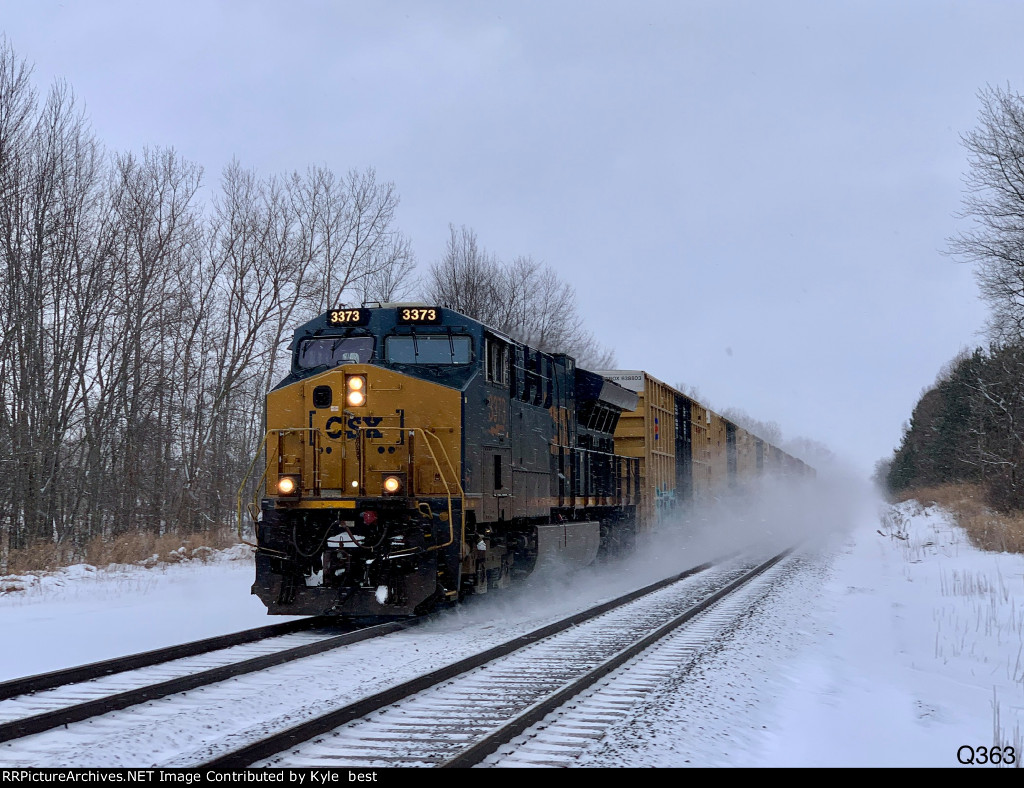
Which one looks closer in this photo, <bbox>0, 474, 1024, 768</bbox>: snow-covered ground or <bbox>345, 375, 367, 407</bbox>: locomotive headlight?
<bbox>0, 474, 1024, 768</bbox>: snow-covered ground

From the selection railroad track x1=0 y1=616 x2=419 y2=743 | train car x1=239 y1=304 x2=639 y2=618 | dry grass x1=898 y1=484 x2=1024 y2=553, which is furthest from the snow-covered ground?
dry grass x1=898 y1=484 x2=1024 y2=553

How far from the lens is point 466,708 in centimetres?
630

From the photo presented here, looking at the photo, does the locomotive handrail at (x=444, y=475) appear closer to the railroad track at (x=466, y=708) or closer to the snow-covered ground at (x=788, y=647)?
the snow-covered ground at (x=788, y=647)

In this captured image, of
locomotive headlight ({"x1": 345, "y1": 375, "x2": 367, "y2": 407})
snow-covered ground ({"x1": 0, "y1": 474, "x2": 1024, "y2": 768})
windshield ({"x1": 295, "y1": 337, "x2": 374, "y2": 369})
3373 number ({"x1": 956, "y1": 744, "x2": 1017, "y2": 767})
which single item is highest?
windshield ({"x1": 295, "y1": 337, "x2": 374, "y2": 369})

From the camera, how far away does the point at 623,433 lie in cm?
1992

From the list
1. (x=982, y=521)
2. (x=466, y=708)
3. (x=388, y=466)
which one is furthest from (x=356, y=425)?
(x=982, y=521)

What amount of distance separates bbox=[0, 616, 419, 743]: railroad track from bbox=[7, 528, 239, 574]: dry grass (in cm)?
759

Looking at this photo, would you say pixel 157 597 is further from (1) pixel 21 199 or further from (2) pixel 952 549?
(2) pixel 952 549

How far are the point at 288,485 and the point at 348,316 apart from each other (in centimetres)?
227

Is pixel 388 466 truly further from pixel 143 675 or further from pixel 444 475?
pixel 143 675

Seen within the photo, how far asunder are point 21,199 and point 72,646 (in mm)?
→ 13480

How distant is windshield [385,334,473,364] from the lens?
36.4ft

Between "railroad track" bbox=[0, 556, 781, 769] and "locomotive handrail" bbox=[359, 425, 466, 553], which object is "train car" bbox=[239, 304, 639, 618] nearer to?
"locomotive handrail" bbox=[359, 425, 466, 553]
